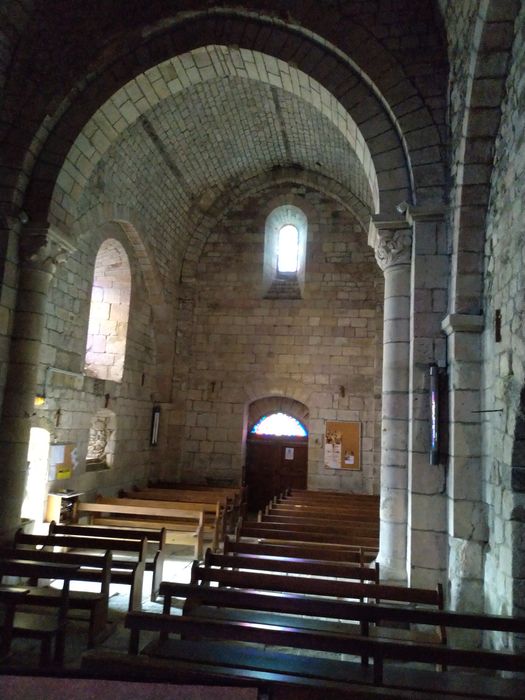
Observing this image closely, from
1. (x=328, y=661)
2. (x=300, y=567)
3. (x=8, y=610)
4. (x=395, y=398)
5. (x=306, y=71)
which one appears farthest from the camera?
(x=306, y=71)

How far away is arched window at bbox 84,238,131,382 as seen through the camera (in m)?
9.91

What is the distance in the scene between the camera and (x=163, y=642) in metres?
3.08

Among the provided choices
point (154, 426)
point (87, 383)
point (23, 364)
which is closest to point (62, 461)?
point (87, 383)

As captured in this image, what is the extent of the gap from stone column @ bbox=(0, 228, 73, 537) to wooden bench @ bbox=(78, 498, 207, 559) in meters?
1.90

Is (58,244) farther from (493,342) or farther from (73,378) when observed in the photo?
(493,342)

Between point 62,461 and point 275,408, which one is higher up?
point 275,408

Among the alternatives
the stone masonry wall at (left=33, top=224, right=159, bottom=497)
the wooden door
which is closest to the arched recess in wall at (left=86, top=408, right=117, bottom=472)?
the stone masonry wall at (left=33, top=224, right=159, bottom=497)

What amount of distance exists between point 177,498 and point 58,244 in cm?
517

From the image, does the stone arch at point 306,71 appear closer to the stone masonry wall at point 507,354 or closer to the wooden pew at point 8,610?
the stone masonry wall at point 507,354

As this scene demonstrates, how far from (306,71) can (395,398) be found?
4.01 meters

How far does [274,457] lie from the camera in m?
12.2

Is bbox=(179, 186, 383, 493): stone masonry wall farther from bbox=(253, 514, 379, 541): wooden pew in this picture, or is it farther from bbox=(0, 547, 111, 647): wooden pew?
bbox=(0, 547, 111, 647): wooden pew

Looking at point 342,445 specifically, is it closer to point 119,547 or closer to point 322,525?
point 322,525

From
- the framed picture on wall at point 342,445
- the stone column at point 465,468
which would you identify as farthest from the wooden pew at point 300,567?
the framed picture on wall at point 342,445
